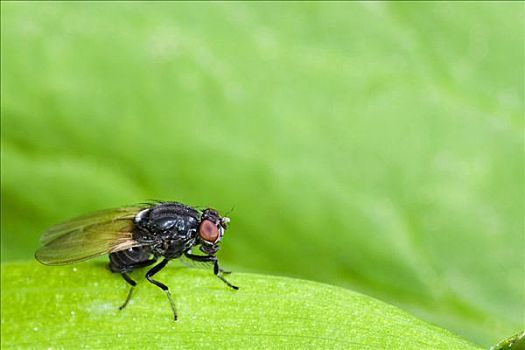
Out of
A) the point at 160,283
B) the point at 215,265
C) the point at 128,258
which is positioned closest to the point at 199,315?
the point at 160,283

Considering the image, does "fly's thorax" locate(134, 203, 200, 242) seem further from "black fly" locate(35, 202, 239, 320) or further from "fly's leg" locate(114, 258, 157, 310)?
"fly's leg" locate(114, 258, 157, 310)

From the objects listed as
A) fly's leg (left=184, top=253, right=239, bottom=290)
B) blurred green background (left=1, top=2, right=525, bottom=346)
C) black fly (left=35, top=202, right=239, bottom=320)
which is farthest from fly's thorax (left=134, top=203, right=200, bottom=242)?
blurred green background (left=1, top=2, right=525, bottom=346)

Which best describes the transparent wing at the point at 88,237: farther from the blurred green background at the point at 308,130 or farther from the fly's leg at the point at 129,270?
the blurred green background at the point at 308,130

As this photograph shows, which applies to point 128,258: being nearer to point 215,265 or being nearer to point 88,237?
point 88,237

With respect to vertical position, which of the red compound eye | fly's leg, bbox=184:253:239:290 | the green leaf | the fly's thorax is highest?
the fly's thorax

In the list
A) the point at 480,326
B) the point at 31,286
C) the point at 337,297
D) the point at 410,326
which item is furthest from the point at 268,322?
the point at 480,326

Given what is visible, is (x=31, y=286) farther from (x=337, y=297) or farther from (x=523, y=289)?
(x=523, y=289)

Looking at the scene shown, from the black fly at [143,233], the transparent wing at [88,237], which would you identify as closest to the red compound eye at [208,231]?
the black fly at [143,233]
